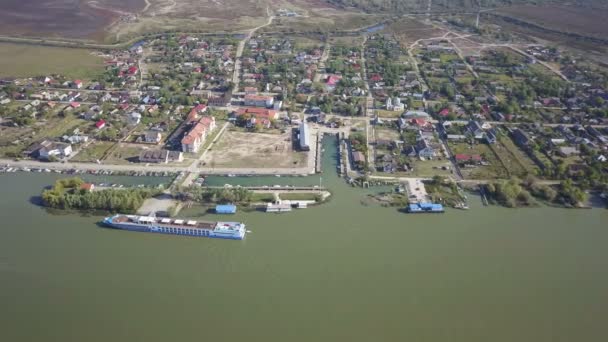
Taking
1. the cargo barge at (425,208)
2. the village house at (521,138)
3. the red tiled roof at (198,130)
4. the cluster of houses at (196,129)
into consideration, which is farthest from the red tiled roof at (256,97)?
the village house at (521,138)

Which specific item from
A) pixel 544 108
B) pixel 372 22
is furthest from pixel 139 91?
pixel 372 22

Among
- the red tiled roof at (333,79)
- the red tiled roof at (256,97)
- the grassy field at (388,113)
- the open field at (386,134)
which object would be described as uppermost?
the red tiled roof at (333,79)

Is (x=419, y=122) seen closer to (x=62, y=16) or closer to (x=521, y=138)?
(x=521, y=138)

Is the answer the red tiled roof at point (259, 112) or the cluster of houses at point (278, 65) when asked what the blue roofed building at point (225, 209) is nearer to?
the red tiled roof at point (259, 112)

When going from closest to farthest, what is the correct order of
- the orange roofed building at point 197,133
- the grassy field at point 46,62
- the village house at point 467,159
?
the village house at point 467,159, the orange roofed building at point 197,133, the grassy field at point 46,62

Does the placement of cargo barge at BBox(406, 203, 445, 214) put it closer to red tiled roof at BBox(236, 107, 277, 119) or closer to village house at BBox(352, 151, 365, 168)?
village house at BBox(352, 151, 365, 168)

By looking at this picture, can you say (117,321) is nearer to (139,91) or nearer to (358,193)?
(358,193)
